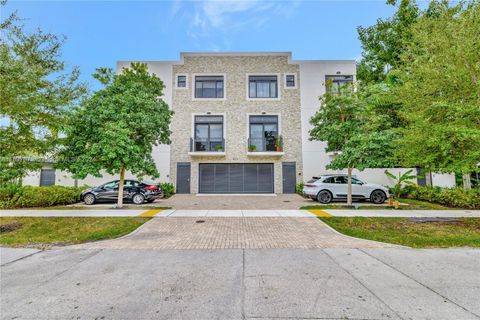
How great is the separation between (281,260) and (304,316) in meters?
2.05

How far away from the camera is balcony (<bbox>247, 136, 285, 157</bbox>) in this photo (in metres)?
19.6

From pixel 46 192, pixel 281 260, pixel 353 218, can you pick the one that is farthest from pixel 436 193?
pixel 46 192

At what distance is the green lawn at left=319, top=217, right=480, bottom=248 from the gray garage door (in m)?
10.9

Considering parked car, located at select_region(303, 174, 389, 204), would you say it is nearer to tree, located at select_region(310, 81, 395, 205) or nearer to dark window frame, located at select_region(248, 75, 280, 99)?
tree, located at select_region(310, 81, 395, 205)

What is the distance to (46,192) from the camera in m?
12.7

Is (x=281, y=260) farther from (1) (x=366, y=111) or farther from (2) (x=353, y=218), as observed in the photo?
(1) (x=366, y=111)

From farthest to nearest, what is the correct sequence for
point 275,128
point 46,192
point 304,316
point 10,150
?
point 275,128, point 46,192, point 10,150, point 304,316

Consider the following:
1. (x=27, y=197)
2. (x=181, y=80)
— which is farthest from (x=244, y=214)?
(x=181, y=80)

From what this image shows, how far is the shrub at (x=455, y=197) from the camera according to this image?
39.5ft

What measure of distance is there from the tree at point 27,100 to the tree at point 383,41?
66.2ft

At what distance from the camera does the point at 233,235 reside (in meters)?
7.20

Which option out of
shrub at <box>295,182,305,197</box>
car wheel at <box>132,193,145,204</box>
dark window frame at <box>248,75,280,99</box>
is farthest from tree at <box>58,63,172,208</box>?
shrub at <box>295,182,305,197</box>

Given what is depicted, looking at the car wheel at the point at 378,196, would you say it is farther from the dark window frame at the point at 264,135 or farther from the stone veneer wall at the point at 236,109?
the dark window frame at the point at 264,135

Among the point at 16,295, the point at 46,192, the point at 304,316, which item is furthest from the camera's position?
the point at 46,192
